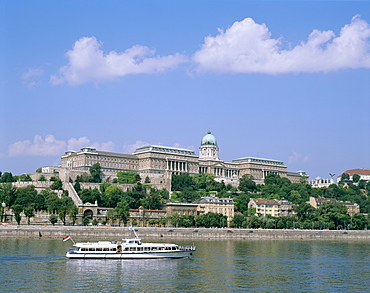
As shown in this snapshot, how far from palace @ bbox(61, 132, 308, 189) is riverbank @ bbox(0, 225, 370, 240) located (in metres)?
47.6

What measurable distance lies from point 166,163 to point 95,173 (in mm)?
31504

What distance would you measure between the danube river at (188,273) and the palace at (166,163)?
87701 millimetres

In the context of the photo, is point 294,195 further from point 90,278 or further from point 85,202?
point 90,278

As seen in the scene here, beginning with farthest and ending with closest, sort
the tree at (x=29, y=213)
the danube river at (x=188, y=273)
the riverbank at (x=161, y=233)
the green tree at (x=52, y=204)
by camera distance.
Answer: the green tree at (x=52, y=204) < the tree at (x=29, y=213) < the riverbank at (x=161, y=233) < the danube river at (x=188, y=273)

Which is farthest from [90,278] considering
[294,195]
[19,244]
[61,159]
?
[61,159]

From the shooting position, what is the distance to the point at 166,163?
171750 mm

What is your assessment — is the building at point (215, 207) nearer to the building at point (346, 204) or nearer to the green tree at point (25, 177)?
the building at point (346, 204)

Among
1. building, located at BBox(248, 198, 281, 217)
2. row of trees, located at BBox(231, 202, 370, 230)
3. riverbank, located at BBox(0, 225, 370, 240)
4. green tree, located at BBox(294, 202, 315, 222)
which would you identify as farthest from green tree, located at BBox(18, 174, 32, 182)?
green tree, located at BBox(294, 202, 315, 222)

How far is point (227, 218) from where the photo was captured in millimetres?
124500

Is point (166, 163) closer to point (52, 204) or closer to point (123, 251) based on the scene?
point (52, 204)

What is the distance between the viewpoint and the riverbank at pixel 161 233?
87.6 m

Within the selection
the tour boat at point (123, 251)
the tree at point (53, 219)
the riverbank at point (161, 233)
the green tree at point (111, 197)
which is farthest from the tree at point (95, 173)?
the tour boat at point (123, 251)

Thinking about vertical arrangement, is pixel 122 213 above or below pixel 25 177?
below

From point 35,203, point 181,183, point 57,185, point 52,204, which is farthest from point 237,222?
point 57,185
